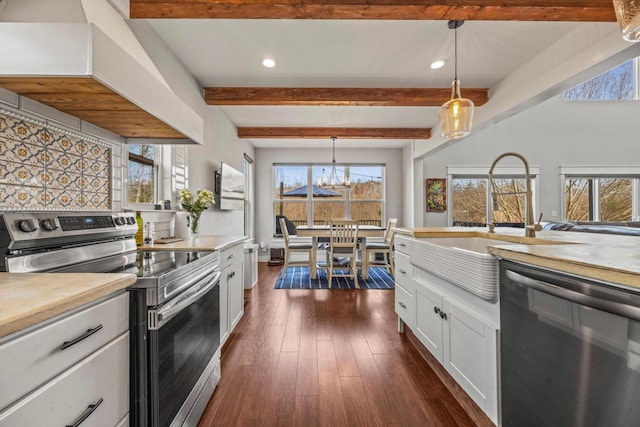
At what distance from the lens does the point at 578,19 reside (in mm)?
1977

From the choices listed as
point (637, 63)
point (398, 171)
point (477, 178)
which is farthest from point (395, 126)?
point (637, 63)

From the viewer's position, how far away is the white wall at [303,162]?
654 centimetres

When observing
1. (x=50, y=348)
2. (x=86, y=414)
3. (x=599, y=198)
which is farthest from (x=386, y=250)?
(x=599, y=198)

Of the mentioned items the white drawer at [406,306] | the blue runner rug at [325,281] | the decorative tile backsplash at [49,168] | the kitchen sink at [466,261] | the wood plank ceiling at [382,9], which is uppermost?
the wood plank ceiling at [382,9]

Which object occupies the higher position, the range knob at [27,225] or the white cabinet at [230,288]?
the range knob at [27,225]

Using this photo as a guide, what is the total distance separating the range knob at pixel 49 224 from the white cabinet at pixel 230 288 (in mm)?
947

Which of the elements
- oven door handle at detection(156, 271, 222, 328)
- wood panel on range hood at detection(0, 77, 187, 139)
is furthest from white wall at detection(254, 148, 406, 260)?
oven door handle at detection(156, 271, 222, 328)

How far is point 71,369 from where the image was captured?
30.1 inches

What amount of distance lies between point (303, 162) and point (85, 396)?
6.06 meters

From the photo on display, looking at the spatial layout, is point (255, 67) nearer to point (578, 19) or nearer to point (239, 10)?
point (239, 10)

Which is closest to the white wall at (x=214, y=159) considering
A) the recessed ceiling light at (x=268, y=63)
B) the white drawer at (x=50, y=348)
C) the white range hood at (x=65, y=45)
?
the recessed ceiling light at (x=268, y=63)

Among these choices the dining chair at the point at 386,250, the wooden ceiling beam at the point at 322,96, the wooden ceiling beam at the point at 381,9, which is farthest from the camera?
the dining chair at the point at 386,250

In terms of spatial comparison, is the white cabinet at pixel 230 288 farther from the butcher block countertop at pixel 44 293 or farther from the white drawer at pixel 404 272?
the white drawer at pixel 404 272

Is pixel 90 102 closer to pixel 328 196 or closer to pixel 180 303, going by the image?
pixel 180 303
